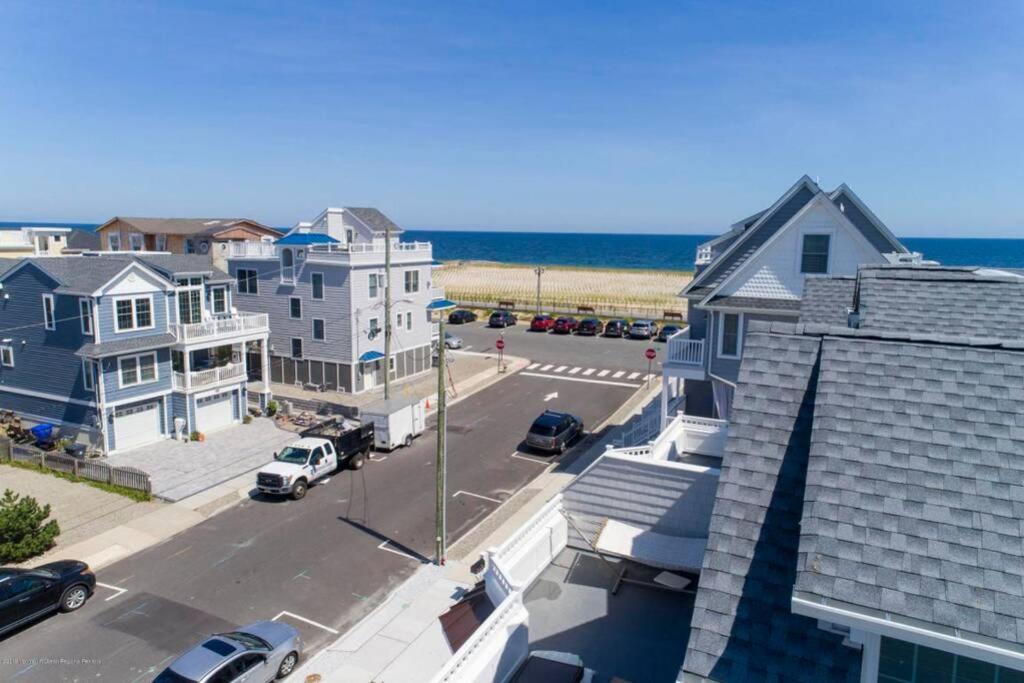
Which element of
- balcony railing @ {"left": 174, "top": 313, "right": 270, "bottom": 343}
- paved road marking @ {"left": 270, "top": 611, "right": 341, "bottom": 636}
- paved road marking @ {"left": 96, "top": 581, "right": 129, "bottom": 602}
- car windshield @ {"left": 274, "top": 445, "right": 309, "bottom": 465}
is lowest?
paved road marking @ {"left": 270, "top": 611, "right": 341, "bottom": 636}

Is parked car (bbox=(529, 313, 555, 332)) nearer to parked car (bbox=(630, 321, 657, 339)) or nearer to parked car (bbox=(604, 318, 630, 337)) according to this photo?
parked car (bbox=(604, 318, 630, 337))

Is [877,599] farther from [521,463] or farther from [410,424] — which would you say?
[410,424]

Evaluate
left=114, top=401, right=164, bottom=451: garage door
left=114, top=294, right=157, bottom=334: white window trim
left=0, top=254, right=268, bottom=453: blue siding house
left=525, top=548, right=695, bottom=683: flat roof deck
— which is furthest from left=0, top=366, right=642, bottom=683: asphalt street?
left=114, top=294, right=157, bottom=334: white window trim

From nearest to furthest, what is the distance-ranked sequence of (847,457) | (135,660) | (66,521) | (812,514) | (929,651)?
1. (929,651)
2. (812,514)
3. (847,457)
4. (135,660)
5. (66,521)

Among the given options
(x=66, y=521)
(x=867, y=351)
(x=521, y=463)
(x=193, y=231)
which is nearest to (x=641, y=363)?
(x=521, y=463)

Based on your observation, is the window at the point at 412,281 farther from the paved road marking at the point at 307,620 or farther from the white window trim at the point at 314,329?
the paved road marking at the point at 307,620

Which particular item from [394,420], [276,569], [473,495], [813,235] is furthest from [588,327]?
[276,569]

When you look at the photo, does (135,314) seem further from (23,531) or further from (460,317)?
(460,317)
